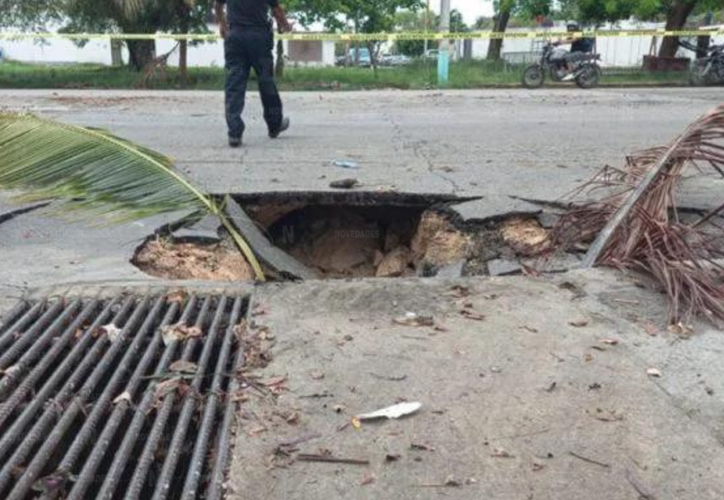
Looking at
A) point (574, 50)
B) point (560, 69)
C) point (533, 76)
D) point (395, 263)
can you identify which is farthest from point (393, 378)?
point (574, 50)

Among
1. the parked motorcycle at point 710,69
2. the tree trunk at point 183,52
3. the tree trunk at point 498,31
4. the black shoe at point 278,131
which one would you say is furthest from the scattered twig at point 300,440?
the tree trunk at point 498,31

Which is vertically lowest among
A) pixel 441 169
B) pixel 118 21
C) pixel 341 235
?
pixel 341 235

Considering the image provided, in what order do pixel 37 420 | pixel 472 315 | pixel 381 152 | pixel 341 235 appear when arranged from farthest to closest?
pixel 381 152 → pixel 341 235 → pixel 472 315 → pixel 37 420

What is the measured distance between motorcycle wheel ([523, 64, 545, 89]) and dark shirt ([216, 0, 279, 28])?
12.3 metres

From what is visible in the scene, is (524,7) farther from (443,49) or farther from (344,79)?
(344,79)

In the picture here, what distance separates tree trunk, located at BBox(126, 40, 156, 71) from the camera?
21.4 m

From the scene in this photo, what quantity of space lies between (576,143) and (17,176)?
5545 mm

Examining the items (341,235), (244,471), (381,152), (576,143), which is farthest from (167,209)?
(576,143)

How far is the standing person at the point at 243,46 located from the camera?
24.1 feet

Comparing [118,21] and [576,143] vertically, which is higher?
[118,21]

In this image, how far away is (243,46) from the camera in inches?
291

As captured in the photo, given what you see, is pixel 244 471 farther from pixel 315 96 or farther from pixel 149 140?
pixel 315 96

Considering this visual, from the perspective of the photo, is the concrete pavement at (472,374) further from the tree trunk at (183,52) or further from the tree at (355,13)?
the tree at (355,13)

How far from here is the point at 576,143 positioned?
8.13 metres
